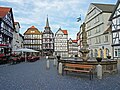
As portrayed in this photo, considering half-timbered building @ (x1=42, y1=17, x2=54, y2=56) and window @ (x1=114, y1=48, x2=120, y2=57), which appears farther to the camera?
half-timbered building @ (x1=42, y1=17, x2=54, y2=56)

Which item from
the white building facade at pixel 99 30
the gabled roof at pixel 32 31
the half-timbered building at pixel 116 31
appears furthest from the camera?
the gabled roof at pixel 32 31

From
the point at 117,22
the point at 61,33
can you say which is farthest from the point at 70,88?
the point at 61,33

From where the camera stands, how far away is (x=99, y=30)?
3797cm

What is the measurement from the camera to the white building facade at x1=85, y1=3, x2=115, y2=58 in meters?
35.0

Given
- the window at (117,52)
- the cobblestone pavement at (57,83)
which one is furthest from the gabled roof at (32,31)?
the cobblestone pavement at (57,83)

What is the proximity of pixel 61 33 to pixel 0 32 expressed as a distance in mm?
38742

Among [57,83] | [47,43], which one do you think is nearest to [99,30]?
[57,83]

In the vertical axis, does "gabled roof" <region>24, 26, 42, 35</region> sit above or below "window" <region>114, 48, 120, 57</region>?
above

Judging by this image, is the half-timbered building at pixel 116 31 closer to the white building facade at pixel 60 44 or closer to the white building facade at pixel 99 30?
the white building facade at pixel 99 30

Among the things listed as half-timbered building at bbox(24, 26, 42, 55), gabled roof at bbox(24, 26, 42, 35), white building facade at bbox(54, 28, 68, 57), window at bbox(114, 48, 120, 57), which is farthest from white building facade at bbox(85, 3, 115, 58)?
gabled roof at bbox(24, 26, 42, 35)

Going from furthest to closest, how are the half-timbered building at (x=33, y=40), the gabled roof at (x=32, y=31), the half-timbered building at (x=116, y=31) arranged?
the gabled roof at (x=32, y=31) < the half-timbered building at (x=33, y=40) < the half-timbered building at (x=116, y=31)

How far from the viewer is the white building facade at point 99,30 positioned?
3501cm

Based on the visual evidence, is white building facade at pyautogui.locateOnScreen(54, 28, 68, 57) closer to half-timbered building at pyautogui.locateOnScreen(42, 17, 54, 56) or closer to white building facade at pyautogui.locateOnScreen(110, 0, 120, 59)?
half-timbered building at pyautogui.locateOnScreen(42, 17, 54, 56)

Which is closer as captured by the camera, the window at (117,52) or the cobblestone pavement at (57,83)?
the cobblestone pavement at (57,83)
